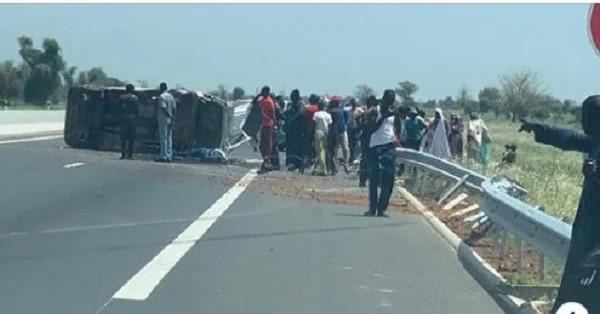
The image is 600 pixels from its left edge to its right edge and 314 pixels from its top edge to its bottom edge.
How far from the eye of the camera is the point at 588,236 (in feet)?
24.5

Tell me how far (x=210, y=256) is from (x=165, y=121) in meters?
17.2

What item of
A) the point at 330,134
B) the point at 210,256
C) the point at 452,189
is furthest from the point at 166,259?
the point at 330,134

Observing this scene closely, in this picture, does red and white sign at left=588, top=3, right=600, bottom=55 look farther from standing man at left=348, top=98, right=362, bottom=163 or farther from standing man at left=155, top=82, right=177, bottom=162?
standing man at left=348, top=98, right=362, bottom=163

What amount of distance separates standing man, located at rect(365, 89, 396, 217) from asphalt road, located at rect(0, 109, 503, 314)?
443 millimetres

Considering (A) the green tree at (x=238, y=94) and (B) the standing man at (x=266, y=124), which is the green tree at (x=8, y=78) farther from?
(B) the standing man at (x=266, y=124)

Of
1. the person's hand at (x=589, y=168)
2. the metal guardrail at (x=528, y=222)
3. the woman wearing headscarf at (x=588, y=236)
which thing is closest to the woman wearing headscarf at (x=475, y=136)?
the metal guardrail at (x=528, y=222)

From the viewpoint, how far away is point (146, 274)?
11594mm

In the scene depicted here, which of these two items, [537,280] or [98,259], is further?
[98,259]

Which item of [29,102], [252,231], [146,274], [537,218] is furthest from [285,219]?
[29,102]

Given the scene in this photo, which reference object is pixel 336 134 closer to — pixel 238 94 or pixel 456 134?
pixel 456 134

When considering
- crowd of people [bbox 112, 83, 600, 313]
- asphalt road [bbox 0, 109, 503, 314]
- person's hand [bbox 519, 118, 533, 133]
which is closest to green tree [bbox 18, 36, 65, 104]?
crowd of people [bbox 112, 83, 600, 313]

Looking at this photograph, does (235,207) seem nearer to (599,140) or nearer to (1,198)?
(1,198)

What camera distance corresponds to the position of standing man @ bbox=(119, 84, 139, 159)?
3108cm

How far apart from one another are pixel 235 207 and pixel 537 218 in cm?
923
